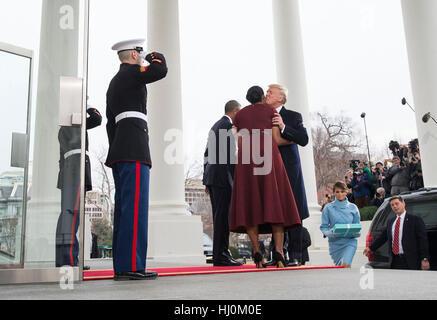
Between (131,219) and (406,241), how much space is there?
6.64 metres

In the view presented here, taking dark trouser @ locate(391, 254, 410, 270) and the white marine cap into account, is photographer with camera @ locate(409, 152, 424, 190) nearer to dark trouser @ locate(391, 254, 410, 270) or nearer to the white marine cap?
dark trouser @ locate(391, 254, 410, 270)

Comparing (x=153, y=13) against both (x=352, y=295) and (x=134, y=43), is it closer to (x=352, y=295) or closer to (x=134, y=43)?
(x=134, y=43)

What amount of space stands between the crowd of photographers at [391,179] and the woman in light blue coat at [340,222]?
238 inches

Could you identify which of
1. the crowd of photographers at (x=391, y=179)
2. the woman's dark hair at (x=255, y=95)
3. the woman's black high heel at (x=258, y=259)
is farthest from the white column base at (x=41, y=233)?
the crowd of photographers at (x=391, y=179)

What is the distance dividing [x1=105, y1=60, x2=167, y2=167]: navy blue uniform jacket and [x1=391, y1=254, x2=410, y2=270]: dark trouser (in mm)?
6473

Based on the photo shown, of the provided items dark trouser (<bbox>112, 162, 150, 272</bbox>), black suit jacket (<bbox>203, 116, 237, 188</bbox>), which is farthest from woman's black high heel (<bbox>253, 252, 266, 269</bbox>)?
dark trouser (<bbox>112, 162, 150, 272</bbox>)

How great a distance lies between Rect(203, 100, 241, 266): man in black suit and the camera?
10.6 m

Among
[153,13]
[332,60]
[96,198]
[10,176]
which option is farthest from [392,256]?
[332,60]

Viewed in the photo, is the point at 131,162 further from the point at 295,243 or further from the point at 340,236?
the point at 340,236

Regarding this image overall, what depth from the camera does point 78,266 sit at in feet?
22.2

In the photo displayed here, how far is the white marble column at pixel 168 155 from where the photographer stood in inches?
674

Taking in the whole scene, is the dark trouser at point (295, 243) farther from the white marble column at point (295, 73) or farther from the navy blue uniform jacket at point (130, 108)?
the white marble column at point (295, 73)

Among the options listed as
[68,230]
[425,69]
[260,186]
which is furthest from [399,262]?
[425,69]

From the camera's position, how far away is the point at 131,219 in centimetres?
679
